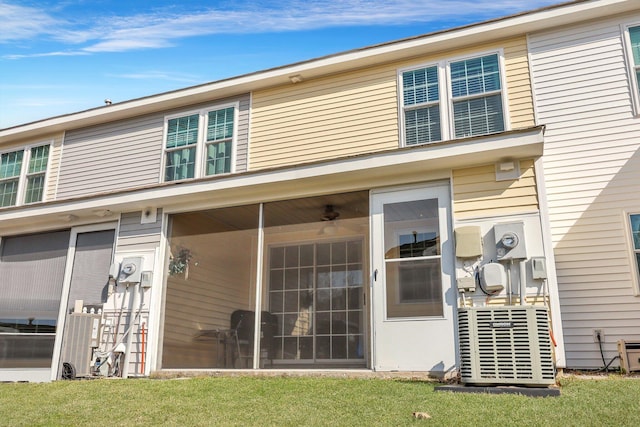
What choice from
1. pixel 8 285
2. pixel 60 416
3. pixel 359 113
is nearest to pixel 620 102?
pixel 359 113

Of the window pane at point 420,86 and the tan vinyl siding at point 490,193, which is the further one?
the window pane at point 420,86

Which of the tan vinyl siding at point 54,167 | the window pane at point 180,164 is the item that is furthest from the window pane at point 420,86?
the tan vinyl siding at point 54,167

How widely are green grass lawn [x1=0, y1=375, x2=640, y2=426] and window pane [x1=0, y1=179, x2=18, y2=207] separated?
18.3 ft

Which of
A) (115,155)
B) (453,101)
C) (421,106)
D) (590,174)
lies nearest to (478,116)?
(453,101)

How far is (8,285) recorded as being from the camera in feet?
33.2

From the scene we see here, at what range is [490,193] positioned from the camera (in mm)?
7020

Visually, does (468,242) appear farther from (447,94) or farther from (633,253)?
(447,94)

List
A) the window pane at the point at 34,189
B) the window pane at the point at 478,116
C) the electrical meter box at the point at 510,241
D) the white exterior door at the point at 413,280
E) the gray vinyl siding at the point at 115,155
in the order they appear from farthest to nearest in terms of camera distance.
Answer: the window pane at the point at 34,189, the gray vinyl siding at the point at 115,155, the window pane at the point at 478,116, the white exterior door at the point at 413,280, the electrical meter box at the point at 510,241

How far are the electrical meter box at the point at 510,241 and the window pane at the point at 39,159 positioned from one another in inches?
338

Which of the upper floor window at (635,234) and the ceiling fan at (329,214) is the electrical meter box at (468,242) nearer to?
the ceiling fan at (329,214)

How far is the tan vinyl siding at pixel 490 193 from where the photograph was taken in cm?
684

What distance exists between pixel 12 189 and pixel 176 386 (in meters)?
6.96

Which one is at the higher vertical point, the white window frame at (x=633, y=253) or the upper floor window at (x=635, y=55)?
the upper floor window at (x=635, y=55)

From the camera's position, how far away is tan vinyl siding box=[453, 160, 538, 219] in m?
6.84
